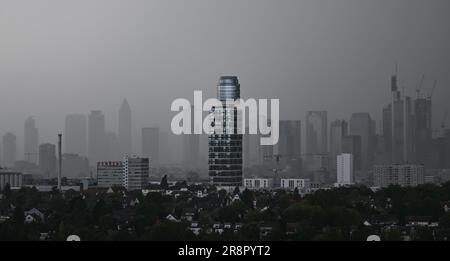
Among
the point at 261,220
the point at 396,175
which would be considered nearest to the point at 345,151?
the point at 396,175

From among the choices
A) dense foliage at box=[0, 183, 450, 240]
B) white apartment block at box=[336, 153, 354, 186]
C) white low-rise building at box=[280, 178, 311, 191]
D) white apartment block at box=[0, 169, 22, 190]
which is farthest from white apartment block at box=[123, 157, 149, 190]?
dense foliage at box=[0, 183, 450, 240]

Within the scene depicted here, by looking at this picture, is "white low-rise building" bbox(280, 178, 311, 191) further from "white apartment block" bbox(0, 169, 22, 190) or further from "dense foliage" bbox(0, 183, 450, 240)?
"dense foliage" bbox(0, 183, 450, 240)

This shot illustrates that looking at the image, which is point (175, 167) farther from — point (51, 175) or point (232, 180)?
point (51, 175)

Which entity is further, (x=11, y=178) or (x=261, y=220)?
(x=11, y=178)

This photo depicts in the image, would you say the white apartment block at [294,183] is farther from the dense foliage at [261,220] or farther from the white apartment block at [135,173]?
the dense foliage at [261,220]

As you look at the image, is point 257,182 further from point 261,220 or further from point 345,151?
point 261,220

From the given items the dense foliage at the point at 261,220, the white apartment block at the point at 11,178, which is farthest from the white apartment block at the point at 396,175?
the white apartment block at the point at 11,178

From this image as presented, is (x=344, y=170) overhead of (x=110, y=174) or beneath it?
overhead
